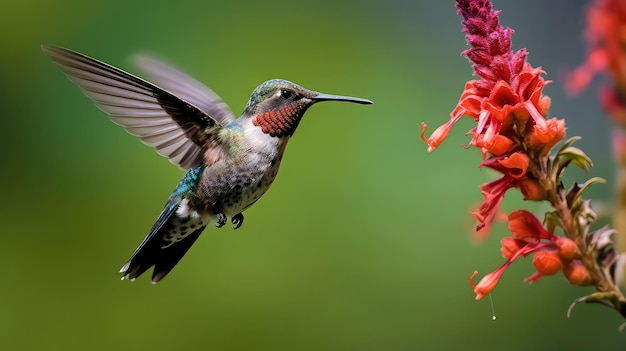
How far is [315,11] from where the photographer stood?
5.00 meters

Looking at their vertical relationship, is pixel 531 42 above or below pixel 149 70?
above

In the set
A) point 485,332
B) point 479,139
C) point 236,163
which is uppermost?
point 479,139

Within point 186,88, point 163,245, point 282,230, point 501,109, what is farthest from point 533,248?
point 282,230

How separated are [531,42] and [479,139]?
484cm

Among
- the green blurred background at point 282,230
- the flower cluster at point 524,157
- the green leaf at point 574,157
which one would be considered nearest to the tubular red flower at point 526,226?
the flower cluster at point 524,157

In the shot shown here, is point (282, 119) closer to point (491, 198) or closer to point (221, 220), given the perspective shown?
point (221, 220)

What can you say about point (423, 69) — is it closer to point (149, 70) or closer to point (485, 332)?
point (485, 332)

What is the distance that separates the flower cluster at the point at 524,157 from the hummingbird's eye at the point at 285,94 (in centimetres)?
86

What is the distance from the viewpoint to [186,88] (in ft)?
9.09

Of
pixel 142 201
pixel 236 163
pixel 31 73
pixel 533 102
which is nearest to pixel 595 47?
pixel 533 102

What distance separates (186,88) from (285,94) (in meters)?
0.61

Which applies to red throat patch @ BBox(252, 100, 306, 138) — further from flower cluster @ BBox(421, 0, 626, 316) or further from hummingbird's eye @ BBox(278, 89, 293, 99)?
flower cluster @ BBox(421, 0, 626, 316)

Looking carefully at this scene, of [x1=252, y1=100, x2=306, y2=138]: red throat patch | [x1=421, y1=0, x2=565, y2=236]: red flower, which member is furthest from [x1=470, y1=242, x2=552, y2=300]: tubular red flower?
[x1=252, y1=100, x2=306, y2=138]: red throat patch

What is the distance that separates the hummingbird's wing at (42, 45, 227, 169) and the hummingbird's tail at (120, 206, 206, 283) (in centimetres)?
20
